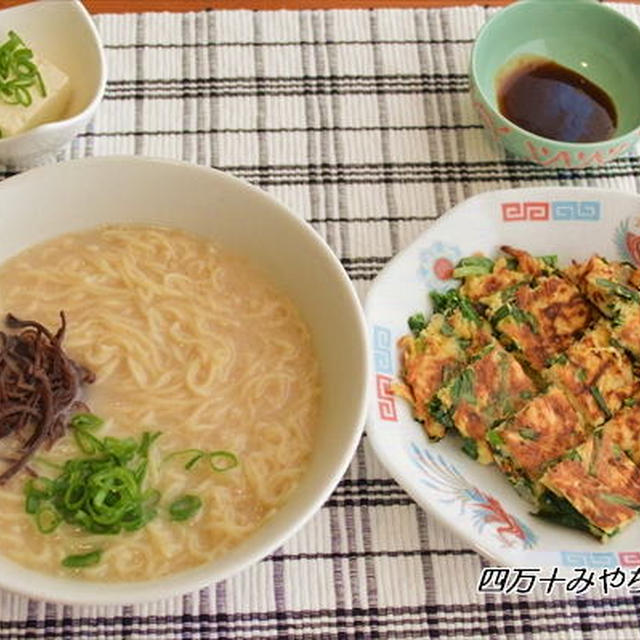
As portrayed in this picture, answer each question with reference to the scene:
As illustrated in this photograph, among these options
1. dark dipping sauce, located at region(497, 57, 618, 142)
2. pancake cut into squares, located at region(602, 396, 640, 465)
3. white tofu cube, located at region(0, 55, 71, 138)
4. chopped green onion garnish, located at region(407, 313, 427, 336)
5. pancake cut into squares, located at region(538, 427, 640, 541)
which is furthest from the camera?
dark dipping sauce, located at region(497, 57, 618, 142)

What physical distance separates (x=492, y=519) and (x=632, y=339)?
1.84 feet

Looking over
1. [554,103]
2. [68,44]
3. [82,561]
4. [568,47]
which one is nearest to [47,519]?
[82,561]

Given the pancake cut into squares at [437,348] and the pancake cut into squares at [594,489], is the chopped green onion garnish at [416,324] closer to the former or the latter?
the pancake cut into squares at [437,348]

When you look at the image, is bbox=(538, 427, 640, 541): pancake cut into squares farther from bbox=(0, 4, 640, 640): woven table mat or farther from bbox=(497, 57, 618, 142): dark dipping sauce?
bbox=(497, 57, 618, 142): dark dipping sauce

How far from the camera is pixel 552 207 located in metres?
2.37

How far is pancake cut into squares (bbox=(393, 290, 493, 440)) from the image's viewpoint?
2.11 m

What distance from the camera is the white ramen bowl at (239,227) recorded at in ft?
6.18

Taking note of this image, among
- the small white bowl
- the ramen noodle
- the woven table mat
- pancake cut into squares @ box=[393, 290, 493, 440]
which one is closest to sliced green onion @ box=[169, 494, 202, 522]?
the ramen noodle

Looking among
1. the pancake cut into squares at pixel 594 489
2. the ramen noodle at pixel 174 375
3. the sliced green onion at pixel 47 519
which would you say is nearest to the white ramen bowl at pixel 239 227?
the ramen noodle at pixel 174 375

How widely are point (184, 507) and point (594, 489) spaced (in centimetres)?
84

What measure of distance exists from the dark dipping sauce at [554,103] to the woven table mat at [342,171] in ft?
0.38

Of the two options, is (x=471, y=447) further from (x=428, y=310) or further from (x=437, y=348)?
(x=428, y=310)

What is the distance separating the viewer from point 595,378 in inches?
85.1

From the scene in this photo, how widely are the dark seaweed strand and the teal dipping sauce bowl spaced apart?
4.14 feet
